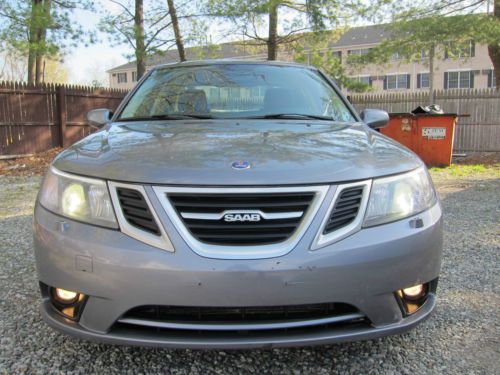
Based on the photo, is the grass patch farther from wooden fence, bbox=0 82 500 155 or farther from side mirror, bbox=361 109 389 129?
side mirror, bbox=361 109 389 129

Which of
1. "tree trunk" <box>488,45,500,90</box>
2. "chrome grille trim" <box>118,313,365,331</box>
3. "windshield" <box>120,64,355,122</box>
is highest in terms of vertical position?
"tree trunk" <box>488,45,500,90</box>

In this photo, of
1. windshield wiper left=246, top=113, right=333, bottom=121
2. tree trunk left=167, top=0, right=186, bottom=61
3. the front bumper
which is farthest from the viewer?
tree trunk left=167, top=0, right=186, bottom=61

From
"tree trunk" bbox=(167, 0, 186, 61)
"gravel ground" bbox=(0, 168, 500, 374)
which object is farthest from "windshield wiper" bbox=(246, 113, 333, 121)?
"tree trunk" bbox=(167, 0, 186, 61)

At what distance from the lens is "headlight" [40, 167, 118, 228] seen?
196 cm

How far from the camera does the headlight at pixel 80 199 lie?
1.96 m

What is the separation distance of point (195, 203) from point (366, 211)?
0.73 m

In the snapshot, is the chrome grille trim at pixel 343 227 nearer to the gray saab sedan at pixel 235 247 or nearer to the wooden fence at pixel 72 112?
the gray saab sedan at pixel 235 247

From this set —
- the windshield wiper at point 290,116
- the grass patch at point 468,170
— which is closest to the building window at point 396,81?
the grass patch at point 468,170

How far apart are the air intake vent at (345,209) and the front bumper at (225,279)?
7cm

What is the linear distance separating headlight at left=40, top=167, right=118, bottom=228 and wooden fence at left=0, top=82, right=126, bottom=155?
11034 millimetres

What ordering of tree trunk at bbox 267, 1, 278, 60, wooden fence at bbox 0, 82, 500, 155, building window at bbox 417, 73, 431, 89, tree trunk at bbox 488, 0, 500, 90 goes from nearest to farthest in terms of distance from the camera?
1. wooden fence at bbox 0, 82, 500, 155
2. tree trunk at bbox 267, 1, 278, 60
3. tree trunk at bbox 488, 0, 500, 90
4. building window at bbox 417, 73, 431, 89

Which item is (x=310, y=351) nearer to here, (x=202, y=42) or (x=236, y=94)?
(x=236, y=94)

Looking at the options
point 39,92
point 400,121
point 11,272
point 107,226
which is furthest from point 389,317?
point 39,92

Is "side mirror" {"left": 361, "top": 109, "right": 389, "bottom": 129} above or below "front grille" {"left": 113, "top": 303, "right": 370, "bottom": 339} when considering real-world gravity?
above
